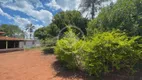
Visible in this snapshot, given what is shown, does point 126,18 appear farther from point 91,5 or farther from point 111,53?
point 91,5

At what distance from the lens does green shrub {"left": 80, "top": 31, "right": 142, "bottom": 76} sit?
787 cm

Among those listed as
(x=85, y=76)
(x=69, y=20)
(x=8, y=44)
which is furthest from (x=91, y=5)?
(x=85, y=76)

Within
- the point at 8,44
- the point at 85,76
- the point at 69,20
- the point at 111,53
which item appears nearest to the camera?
the point at 111,53

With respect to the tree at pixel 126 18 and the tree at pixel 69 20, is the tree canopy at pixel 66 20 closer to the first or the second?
the tree at pixel 69 20

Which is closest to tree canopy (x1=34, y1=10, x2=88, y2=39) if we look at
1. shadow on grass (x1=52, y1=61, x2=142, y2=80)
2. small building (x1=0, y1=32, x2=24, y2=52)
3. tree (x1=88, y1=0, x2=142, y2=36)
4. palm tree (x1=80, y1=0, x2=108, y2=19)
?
palm tree (x1=80, y1=0, x2=108, y2=19)

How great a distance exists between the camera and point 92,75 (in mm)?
8930

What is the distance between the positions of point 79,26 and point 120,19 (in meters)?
10.2

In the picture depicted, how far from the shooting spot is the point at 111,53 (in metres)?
7.93

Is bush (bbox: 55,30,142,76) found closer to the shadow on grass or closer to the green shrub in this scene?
the green shrub

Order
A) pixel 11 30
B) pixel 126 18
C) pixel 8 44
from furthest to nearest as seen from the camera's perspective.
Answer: pixel 11 30 < pixel 8 44 < pixel 126 18

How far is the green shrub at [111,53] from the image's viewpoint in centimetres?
787

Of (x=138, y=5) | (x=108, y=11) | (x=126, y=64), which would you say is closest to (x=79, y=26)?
(x=108, y=11)

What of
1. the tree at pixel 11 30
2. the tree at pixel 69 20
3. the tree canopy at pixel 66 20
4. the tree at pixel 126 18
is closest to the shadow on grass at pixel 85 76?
the tree at pixel 126 18

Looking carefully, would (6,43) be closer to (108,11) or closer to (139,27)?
(108,11)
